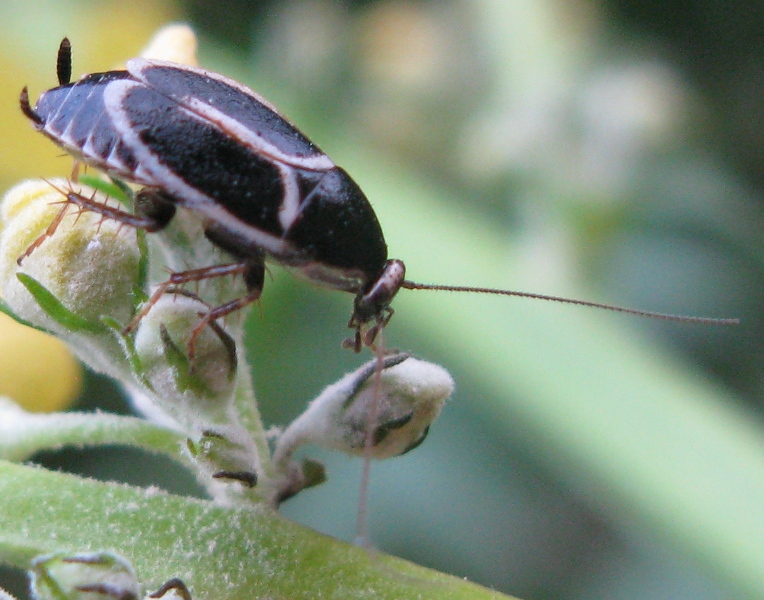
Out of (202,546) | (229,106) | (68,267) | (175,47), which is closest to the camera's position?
(202,546)

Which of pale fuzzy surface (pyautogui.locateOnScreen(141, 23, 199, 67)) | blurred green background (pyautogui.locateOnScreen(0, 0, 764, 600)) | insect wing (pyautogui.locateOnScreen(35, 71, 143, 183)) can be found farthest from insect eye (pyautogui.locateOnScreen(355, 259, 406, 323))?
blurred green background (pyautogui.locateOnScreen(0, 0, 764, 600))

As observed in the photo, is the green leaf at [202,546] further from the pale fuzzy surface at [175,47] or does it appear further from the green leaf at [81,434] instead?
the pale fuzzy surface at [175,47]

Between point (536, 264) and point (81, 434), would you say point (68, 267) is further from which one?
point (536, 264)

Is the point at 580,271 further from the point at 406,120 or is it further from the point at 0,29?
the point at 0,29

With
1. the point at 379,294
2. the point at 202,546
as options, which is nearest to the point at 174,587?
the point at 202,546

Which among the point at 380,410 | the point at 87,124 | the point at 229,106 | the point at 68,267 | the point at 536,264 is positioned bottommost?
the point at 536,264

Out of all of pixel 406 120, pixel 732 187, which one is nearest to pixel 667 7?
pixel 732 187
